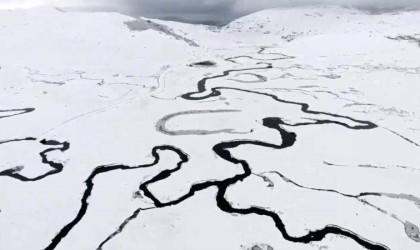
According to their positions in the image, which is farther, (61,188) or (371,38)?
(371,38)

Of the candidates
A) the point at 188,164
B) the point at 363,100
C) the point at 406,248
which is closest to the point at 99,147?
the point at 188,164

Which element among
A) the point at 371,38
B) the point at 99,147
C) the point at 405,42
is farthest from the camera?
the point at 371,38

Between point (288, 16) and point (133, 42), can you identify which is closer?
point (133, 42)

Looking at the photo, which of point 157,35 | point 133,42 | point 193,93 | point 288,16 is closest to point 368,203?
point 193,93

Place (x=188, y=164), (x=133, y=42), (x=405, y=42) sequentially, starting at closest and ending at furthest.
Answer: (x=188, y=164), (x=133, y=42), (x=405, y=42)

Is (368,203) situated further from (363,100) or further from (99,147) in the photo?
(363,100)

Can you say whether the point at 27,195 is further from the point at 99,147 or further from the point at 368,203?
the point at 368,203
